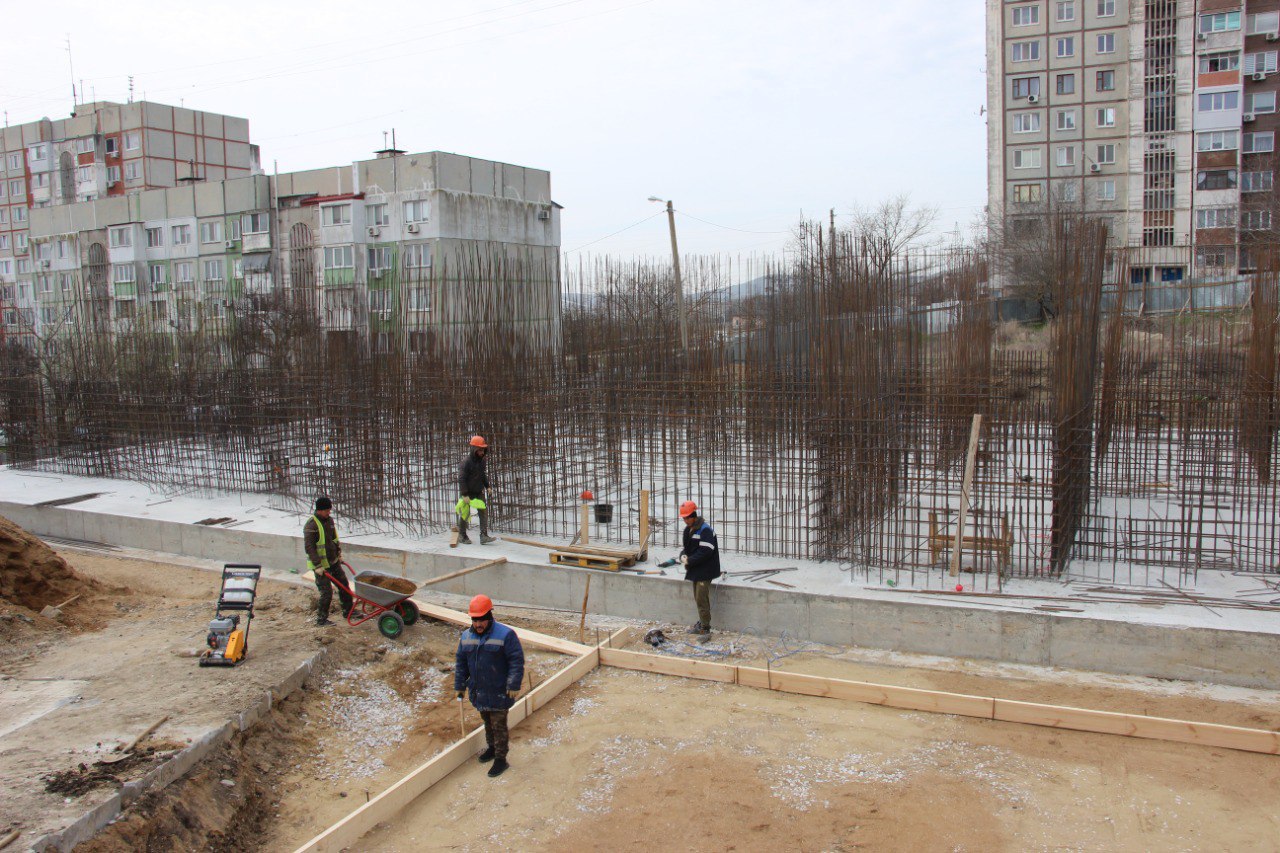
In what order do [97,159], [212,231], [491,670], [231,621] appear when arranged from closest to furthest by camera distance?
1. [491,670]
2. [231,621]
3. [212,231]
4. [97,159]

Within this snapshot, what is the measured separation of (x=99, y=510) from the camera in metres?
13.7

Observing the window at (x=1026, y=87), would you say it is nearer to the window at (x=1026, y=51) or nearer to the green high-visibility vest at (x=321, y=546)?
the window at (x=1026, y=51)

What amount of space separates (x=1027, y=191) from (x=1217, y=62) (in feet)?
28.6

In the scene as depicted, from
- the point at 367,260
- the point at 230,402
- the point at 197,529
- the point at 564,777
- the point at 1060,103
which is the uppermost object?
the point at 1060,103

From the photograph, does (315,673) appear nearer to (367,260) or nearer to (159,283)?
(367,260)

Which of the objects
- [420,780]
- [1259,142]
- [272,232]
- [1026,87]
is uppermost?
[1026,87]

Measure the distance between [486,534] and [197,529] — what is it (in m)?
4.57

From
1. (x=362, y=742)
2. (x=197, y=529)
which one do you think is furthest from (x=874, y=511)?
(x=197, y=529)

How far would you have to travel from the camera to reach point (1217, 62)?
37031 mm

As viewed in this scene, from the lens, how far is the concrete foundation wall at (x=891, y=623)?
24.2ft

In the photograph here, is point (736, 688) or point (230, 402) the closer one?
point (736, 688)

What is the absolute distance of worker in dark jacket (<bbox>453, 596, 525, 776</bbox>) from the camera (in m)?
6.04

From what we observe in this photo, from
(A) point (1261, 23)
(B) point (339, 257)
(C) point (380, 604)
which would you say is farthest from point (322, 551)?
(A) point (1261, 23)

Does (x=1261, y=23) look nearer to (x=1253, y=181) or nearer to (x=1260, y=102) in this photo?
(x=1260, y=102)
